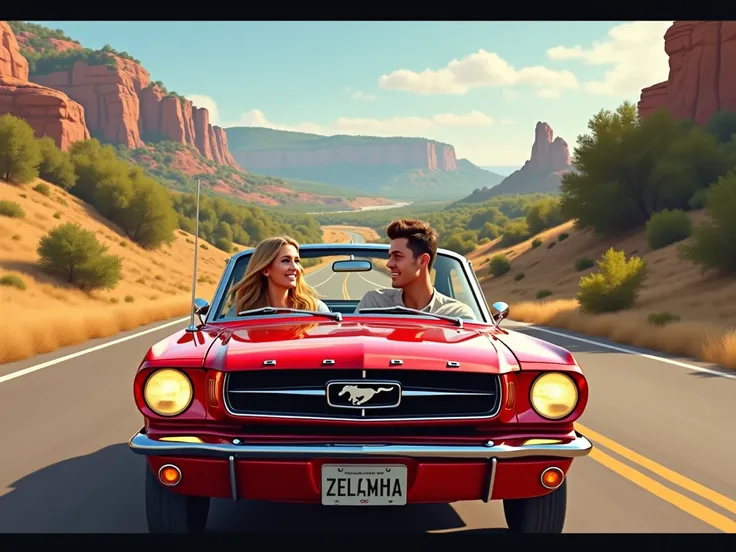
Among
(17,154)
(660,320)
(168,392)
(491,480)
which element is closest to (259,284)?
(168,392)

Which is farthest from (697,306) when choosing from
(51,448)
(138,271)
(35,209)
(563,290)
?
(35,209)

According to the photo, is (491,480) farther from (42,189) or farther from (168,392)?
(42,189)

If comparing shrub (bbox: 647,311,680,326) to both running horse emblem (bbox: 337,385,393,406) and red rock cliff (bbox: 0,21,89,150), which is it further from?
red rock cliff (bbox: 0,21,89,150)

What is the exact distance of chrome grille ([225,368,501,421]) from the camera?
14.0ft

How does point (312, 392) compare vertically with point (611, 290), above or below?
above

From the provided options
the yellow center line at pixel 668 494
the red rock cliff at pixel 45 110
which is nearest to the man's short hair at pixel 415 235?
the yellow center line at pixel 668 494

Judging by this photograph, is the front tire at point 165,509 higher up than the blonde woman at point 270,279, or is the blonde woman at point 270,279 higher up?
the blonde woman at point 270,279

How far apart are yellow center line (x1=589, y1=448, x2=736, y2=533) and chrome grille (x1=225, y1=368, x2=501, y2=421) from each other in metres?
1.78

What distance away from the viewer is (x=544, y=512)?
464 cm

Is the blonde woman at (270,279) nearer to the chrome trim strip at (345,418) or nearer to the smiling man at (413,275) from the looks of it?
the smiling man at (413,275)

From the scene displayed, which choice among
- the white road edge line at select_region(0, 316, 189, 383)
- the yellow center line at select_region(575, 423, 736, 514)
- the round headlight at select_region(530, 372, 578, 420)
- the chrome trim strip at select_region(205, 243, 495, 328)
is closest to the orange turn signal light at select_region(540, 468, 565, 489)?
the round headlight at select_region(530, 372, 578, 420)

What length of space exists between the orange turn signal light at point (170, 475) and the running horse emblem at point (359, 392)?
2.63 ft

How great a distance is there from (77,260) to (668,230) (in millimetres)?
30092

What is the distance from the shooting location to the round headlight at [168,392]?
→ 434cm
